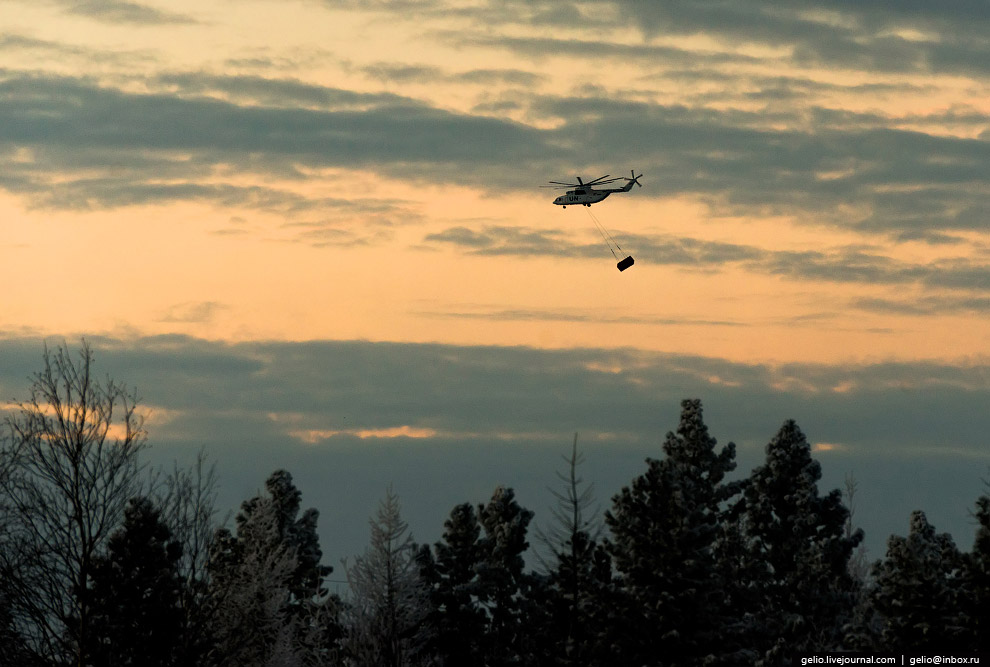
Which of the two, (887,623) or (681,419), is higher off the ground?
(681,419)

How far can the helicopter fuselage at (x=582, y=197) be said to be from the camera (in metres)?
81.1

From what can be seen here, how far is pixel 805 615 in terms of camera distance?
234ft

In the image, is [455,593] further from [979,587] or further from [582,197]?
[979,587]

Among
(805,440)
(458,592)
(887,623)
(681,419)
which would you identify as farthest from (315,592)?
(887,623)

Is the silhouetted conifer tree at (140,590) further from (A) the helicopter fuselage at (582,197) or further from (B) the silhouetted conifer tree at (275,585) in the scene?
(A) the helicopter fuselage at (582,197)

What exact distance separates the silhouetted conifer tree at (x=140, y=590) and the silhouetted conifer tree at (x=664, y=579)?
1930 centimetres

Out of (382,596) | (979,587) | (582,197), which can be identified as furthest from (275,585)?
(979,587)

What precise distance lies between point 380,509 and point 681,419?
17158mm

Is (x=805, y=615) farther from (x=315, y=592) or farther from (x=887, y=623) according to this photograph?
(x=315, y=592)

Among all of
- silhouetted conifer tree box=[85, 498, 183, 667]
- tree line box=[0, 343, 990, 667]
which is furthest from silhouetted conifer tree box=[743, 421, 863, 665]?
silhouetted conifer tree box=[85, 498, 183, 667]

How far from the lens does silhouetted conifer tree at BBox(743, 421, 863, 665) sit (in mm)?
70938

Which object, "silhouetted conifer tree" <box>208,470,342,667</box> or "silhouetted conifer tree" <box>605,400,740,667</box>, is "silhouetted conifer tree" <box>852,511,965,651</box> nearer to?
"silhouetted conifer tree" <box>605,400,740,667</box>

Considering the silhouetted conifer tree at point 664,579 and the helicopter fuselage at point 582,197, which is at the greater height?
the helicopter fuselage at point 582,197

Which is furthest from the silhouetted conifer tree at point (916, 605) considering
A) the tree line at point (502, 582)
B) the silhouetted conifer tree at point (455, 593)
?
the silhouetted conifer tree at point (455, 593)
